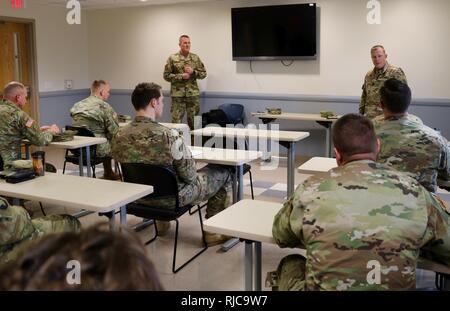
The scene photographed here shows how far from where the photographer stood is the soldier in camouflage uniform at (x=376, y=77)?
5574 mm

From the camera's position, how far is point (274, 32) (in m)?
6.85

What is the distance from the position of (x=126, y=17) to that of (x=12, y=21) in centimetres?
186

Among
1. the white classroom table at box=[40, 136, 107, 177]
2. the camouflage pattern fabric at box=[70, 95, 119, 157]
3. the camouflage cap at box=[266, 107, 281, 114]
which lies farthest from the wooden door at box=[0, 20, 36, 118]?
the camouflage cap at box=[266, 107, 281, 114]

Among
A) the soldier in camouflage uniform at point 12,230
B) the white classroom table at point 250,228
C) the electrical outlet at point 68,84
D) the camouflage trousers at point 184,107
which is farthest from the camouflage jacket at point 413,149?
the electrical outlet at point 68,84

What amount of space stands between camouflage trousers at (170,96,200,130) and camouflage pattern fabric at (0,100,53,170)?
3.40 metres

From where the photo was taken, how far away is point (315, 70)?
22.3 feet

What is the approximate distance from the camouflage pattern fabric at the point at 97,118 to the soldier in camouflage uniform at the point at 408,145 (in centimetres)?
303

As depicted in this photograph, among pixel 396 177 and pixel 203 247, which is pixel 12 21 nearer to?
pixel 203 247

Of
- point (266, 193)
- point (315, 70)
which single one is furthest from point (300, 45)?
point (266, 193)

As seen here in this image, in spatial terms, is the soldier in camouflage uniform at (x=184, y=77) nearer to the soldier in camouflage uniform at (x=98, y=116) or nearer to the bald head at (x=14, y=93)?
the soldier in camouflage uniform at (x=98, y=116)

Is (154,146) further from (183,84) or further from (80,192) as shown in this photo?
(183,84)

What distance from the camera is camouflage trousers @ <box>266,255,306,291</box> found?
185 centimetres

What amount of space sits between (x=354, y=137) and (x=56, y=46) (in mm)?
7352

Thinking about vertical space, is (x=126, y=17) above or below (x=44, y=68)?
above
